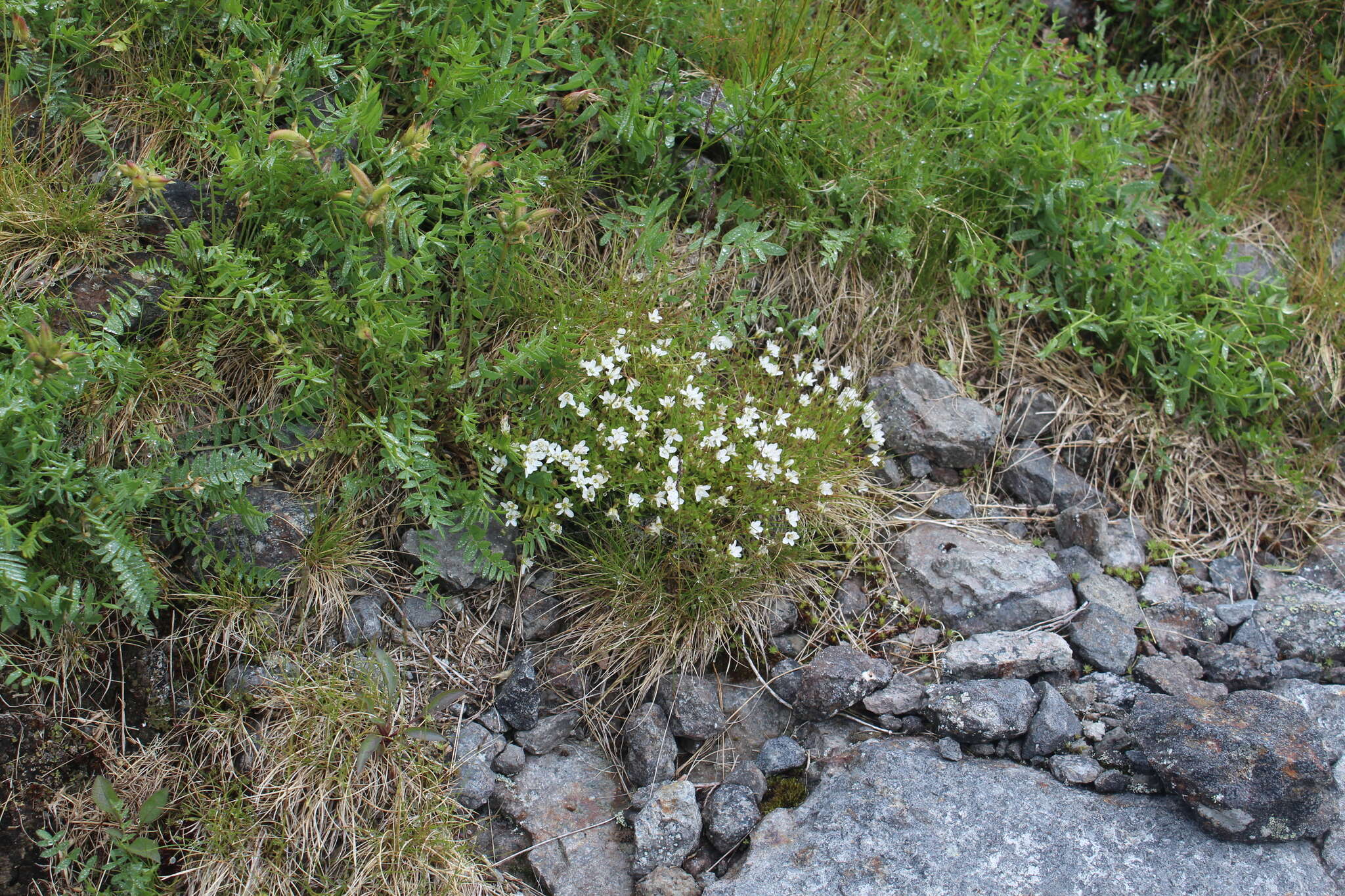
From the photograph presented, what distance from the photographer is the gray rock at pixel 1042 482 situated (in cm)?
394

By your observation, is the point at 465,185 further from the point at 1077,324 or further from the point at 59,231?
the point at 1077,324

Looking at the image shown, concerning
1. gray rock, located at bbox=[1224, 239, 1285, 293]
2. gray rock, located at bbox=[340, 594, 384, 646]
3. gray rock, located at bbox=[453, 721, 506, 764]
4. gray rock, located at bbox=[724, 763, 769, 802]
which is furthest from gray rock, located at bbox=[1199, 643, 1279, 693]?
gray rock, located at bbox=[340, 594, 384, 646]

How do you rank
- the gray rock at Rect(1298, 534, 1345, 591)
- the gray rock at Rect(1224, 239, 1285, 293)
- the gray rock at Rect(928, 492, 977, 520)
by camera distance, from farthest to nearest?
the gray rock at Rect(1224, 239, 1285, 293)
the gray rock at Rect(1298, 534, 1345, 591)
the gray rock at Rect(928, 492, 977, 520)

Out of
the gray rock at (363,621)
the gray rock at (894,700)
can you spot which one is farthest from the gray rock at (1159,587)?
the gray rock at (363,621)

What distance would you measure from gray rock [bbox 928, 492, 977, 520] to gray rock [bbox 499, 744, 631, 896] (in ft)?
5.18

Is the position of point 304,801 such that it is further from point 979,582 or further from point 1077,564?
point 1077,564

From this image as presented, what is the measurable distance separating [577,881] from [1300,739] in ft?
6.84

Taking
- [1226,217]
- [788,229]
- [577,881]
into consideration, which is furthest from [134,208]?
[1226,217]

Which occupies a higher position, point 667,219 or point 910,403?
point 667,219

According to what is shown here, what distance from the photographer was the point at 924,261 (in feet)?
13.2

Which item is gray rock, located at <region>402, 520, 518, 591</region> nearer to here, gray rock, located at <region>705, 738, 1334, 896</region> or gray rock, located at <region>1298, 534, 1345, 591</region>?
gray rock, located at <region>705, 738, 1334, 896</region>

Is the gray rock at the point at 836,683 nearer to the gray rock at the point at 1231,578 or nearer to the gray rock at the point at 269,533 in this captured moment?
the gray rock at the point at 1231,578

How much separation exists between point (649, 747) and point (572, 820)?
0.32 metres

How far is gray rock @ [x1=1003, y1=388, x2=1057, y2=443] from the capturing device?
405 cm
